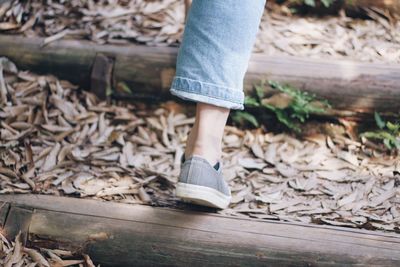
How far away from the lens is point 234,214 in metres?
1.52

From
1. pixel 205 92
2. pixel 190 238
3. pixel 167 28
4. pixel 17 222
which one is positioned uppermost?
pixel 205 92

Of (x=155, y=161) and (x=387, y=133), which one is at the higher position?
(x=387, y=133)

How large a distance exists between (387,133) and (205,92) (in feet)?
3.24

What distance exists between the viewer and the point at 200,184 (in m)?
1.40

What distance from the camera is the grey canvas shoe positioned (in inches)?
54.6

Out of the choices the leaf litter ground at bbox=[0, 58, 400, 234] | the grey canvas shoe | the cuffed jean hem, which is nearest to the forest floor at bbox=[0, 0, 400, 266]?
the leaf litter ground at bbox=[0, 58, 400, 234]

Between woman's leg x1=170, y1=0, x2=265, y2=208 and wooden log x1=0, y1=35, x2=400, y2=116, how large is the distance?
0.74 meters

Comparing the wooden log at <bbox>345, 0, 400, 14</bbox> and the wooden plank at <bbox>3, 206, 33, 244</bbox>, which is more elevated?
the wooden log at <bbox>345, 0, 400, 14</bbox>

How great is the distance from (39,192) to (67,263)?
1.02 ft

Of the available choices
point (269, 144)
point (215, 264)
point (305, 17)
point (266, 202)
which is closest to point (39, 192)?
point (215, 264)

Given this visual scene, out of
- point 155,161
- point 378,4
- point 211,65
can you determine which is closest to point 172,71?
point 155,161

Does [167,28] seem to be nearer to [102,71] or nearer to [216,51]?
[102,71]

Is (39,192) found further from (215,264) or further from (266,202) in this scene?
(266,202)

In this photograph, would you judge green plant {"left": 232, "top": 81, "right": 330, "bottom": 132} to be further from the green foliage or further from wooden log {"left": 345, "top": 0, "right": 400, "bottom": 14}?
wooden log {"left": 345, "top": 0, "right": 400, "bottom": 14}
